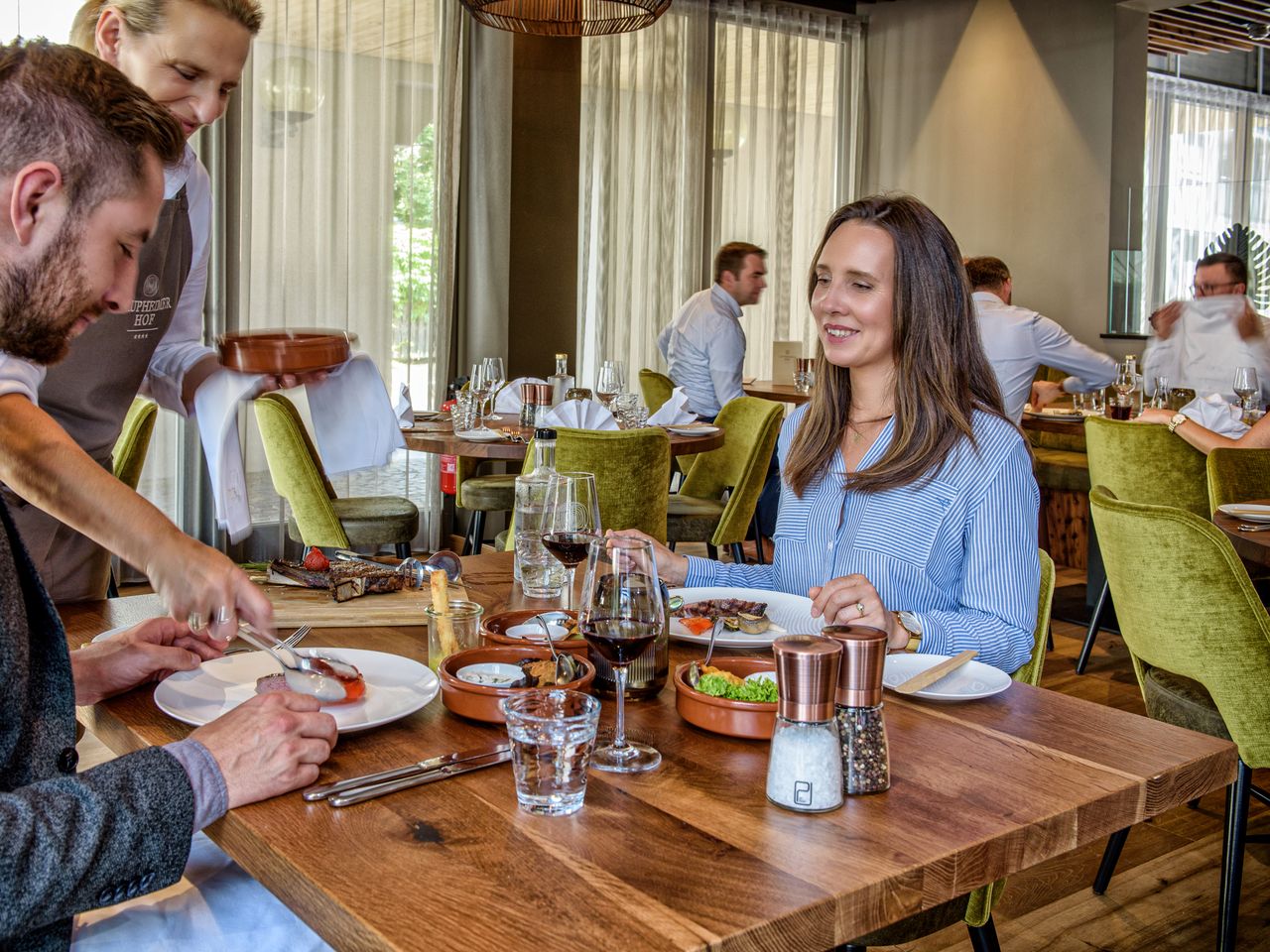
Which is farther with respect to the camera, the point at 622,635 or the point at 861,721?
the point at 622,635

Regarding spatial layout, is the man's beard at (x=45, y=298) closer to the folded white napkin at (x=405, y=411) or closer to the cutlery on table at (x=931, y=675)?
the cutlery on table at (x=931, y=675)

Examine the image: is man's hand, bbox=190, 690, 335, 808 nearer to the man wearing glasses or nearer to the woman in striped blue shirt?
the woman in striped blue shirt

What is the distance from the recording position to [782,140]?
846 cm

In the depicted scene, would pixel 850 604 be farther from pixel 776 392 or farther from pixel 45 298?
pixel 776 392

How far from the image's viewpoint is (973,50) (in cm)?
839

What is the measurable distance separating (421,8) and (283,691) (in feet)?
19.8

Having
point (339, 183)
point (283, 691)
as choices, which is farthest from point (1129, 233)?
point (283, 691)

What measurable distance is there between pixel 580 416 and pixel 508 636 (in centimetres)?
298

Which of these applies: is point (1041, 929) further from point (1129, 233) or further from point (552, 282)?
point (1129, 233)

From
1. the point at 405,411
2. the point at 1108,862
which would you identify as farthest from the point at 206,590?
the point at 405,411

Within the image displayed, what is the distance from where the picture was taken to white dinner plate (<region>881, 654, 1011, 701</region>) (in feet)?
4.84

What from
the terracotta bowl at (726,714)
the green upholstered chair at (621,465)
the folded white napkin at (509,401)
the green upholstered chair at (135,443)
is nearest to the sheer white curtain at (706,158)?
the folded white napkin at (509,401)

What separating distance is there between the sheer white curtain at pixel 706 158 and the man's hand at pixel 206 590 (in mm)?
6462

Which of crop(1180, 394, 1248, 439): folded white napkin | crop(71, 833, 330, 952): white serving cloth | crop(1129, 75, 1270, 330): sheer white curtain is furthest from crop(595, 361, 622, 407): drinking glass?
crop(1129, 75, 1270, 330): sheer white curtain
